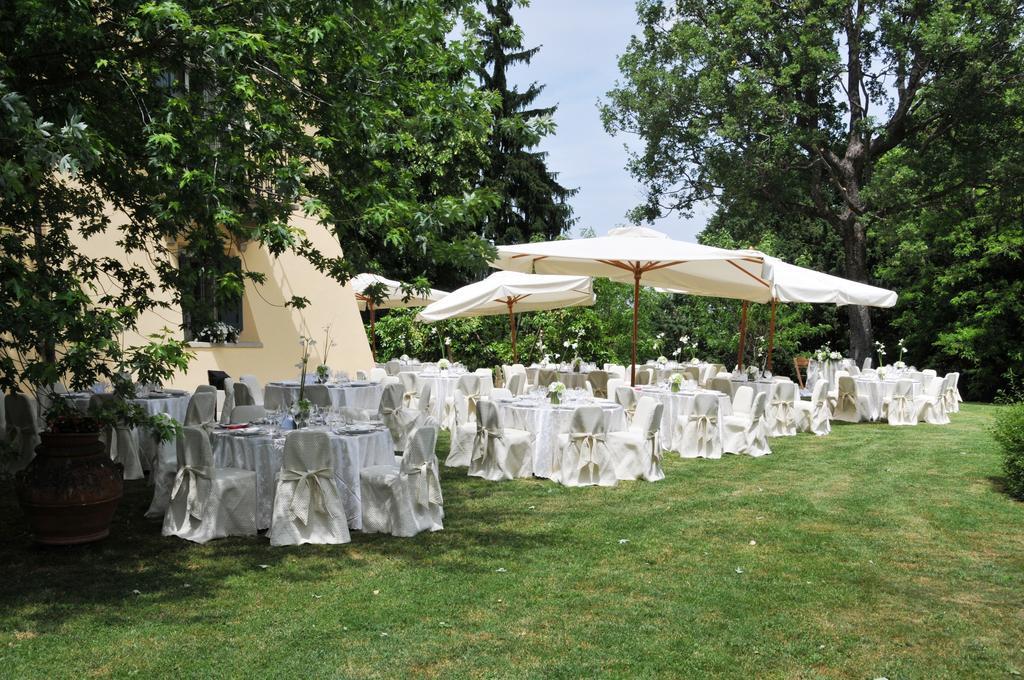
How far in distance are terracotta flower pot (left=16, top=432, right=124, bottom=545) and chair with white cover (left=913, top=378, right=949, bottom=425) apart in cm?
1339

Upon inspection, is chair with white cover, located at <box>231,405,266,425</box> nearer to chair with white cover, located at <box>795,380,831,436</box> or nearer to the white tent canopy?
the white tent canopy

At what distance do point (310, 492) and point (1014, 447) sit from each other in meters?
6.84

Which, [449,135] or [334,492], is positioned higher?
[449,135]

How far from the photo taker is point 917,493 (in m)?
8.70

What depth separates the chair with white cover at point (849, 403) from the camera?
49.8ft

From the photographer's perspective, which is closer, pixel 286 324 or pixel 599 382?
pixel 599 382

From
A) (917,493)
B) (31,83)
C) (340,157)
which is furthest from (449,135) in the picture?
(917,493)

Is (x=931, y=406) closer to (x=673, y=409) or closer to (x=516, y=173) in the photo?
(x=673, y=409)

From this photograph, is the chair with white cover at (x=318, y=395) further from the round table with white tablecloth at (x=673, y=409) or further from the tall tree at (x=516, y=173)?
the tall tree at (x=516, y=173)

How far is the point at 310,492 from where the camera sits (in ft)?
21.8

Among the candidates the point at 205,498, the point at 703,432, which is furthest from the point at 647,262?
the point at 205,498

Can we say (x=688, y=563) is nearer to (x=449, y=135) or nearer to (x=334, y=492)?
(x=334, y=492)

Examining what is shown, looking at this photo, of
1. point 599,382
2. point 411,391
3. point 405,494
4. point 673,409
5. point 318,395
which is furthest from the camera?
point 599,382

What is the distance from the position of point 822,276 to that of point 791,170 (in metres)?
9.07
